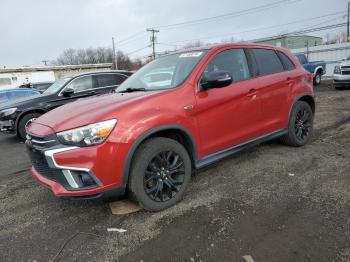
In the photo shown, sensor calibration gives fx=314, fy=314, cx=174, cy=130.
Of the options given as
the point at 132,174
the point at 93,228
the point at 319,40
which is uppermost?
the point at 319,40

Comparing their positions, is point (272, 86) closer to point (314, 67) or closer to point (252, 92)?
point (252, 92)

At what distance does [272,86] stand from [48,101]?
592cm

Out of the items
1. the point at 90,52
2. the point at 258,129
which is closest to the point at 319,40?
the point at 90,52

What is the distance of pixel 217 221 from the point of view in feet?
10.5

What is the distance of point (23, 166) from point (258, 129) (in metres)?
4.28

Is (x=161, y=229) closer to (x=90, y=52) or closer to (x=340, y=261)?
(x=340, y=261)

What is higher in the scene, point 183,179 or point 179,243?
point 183,179

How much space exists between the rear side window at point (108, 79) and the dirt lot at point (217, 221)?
14.6 ft

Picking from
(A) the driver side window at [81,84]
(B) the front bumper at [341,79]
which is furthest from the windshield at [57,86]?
(B) the front bumper at [341,79]

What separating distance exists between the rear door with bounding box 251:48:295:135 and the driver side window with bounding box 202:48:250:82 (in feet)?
0.88

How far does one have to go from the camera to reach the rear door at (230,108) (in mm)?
3832

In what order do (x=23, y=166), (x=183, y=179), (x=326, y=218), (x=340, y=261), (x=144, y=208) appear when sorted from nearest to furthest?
(x=340, y=261) → (x=326, y=218) → (x=144, y=208) → (x=183, y=179) → (x=23, y=166)

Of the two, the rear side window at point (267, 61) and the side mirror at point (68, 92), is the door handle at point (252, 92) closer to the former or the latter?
the rear side window at point (267, 61)

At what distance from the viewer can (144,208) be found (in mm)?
3439
